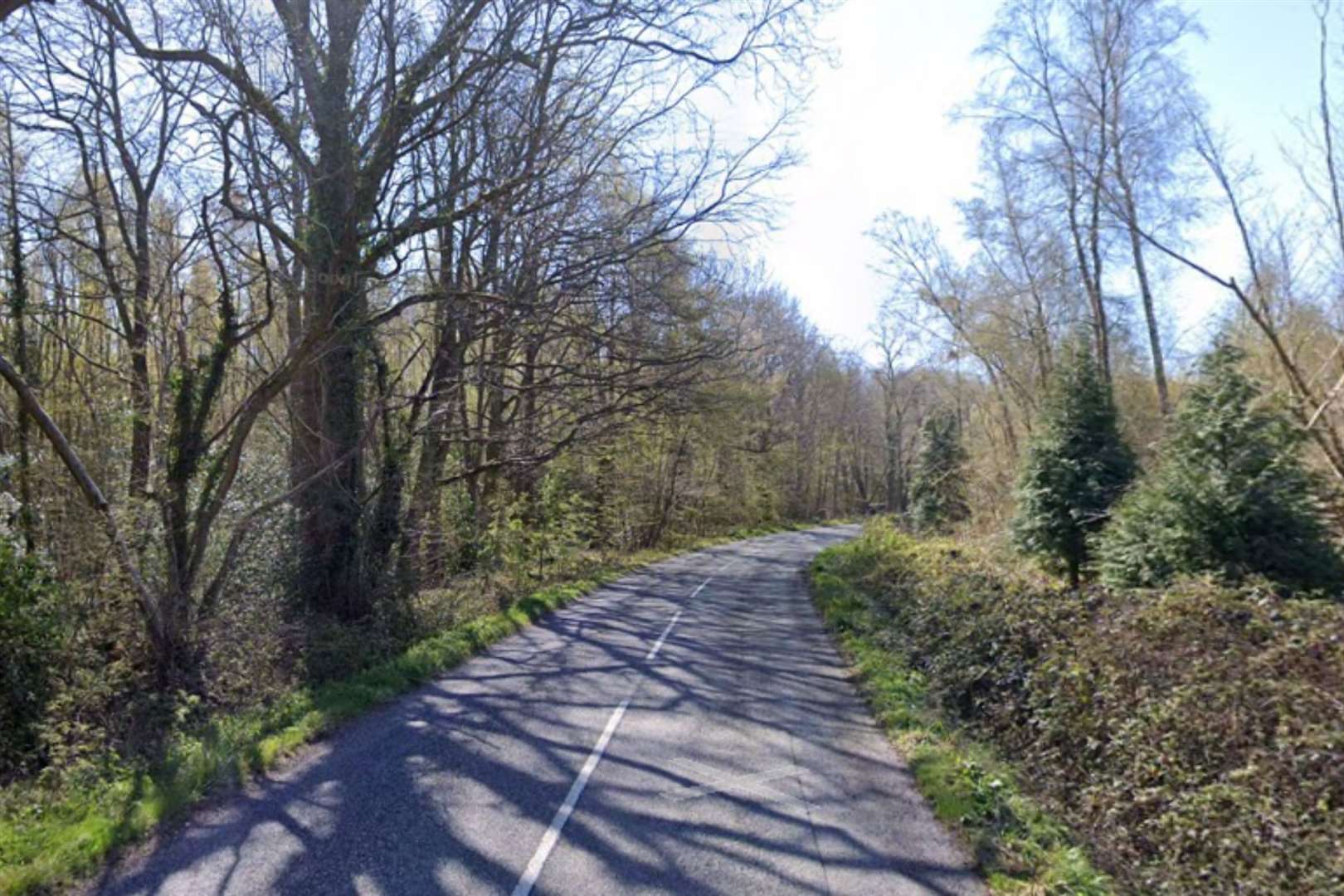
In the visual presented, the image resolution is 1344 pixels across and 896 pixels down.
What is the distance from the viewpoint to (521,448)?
18.8 metres

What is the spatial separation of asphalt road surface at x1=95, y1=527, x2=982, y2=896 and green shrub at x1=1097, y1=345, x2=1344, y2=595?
461 cm

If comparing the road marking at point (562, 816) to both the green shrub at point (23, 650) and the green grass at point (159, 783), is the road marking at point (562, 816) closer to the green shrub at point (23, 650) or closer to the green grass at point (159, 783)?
the green grass at point (159, 783)

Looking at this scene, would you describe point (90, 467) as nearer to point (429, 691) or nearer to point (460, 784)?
point (429, 691)

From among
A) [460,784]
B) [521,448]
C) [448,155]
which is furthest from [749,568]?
[460,784]

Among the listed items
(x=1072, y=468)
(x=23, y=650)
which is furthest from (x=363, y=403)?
(x=1072, y=468)

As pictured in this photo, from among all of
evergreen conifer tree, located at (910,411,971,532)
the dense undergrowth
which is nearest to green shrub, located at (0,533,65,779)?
the dense undergrowth

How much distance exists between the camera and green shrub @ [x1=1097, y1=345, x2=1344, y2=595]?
30.5 feet

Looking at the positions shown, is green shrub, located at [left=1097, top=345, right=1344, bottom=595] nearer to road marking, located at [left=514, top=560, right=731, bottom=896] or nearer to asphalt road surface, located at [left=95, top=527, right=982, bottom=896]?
asphalt road surface, located at [left=95, top=527, right=982, bottom=896]

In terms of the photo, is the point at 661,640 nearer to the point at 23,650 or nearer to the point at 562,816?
the point at 562,816

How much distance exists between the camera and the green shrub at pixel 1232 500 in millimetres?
9297

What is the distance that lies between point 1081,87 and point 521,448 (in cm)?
1739

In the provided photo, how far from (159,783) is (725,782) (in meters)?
4.47

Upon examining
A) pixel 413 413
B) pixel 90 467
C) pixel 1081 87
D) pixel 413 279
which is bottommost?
pixel 90 467

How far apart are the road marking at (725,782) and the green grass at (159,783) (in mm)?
3536
